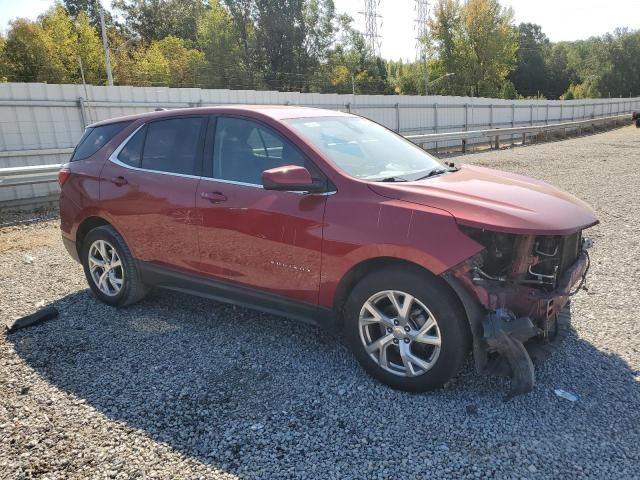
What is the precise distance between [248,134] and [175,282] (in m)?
1.44

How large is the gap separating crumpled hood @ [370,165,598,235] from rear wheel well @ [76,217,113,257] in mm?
2911

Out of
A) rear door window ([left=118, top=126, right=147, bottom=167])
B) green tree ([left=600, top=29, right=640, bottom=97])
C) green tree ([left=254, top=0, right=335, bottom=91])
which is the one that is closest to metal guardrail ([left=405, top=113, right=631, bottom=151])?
rear door window ([left=118, top=126, right=147, bottom=167])

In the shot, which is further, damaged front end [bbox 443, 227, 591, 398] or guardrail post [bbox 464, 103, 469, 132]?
guardrail post [bbox 464, 103, 469, 132]

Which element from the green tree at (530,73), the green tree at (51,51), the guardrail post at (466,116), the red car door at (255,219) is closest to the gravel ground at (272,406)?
the red car door at (255,219)

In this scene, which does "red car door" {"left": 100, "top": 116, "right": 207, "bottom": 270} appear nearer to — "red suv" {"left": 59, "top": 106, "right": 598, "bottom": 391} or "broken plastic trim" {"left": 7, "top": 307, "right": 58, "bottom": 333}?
"red suv" {"left": 59, "top": 106, "right": 598, "bottom": 391}

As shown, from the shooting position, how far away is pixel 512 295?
9.87ft

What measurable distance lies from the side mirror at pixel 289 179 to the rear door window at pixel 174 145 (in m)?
1.02

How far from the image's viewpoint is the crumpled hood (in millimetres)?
2918

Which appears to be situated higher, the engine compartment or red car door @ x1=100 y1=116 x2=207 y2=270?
red car door @ x1=100 y1=116 x2=207 y2=270

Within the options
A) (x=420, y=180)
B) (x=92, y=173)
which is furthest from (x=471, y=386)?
(x=92, y=173)

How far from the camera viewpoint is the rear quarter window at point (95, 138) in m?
4.84

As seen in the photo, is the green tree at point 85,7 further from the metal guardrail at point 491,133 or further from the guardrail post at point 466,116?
the metal guardrail at point 491,133

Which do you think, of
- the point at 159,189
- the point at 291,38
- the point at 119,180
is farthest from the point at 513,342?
the point at 291,38

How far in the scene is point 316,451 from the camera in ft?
9.03
